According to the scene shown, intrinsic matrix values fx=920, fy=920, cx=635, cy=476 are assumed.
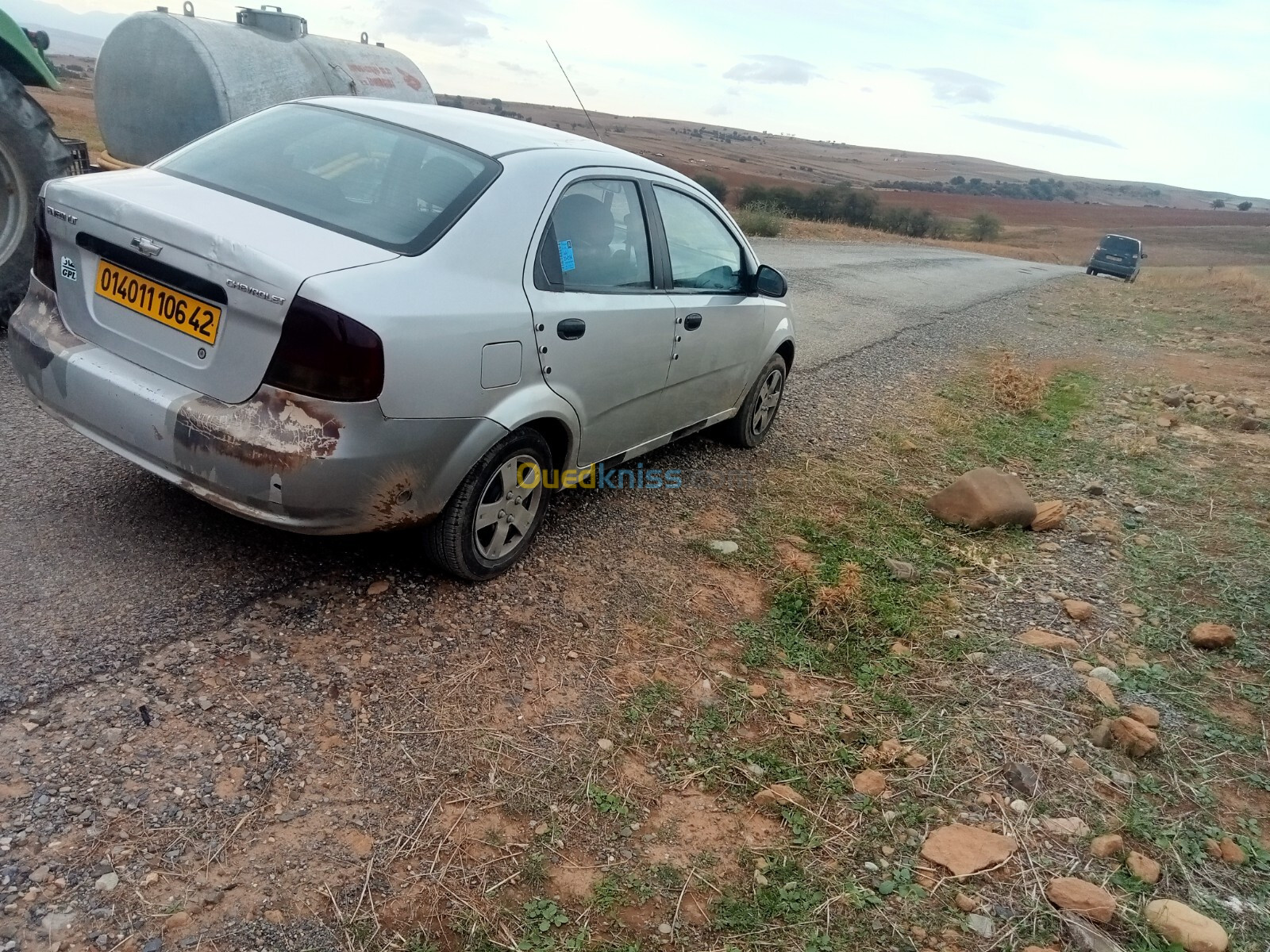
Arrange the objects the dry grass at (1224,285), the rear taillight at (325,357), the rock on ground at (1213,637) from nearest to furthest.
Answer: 1. the rear taillight at (325,357)
2. the rock on ground at (1213,637)
3. the dry grass at (1224,285)

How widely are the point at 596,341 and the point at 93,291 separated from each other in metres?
1.87

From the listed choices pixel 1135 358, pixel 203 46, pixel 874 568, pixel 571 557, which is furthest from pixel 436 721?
pixel 1135 358

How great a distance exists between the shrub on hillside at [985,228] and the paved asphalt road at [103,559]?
151 ft

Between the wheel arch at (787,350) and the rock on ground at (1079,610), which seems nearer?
the rock on ground at (1079,610)

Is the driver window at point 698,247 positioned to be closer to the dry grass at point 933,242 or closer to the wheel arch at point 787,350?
the wheel arch at point 787,350

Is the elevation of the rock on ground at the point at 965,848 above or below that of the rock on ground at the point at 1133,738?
below

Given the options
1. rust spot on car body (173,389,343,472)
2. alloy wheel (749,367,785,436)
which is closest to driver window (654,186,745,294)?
alloy wheel (749,367,785,436)

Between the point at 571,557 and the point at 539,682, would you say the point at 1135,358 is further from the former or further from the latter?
the point at 539,682

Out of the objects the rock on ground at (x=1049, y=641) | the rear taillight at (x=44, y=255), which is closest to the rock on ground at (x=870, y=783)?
the rock on ground at (x=1049, y=641)

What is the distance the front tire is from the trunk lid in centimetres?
86

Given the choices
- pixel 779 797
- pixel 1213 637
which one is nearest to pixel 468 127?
pixel 779 797

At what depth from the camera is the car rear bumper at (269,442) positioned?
117 inches

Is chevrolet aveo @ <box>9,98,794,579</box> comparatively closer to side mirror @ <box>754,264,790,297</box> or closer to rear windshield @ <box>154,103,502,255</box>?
rear windshield @ <box>154,103,502,255</box>

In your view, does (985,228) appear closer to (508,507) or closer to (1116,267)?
(1116,267)
